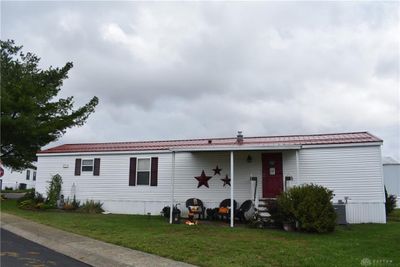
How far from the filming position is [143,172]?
1856 cm

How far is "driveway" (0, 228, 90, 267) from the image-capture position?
25.5ft

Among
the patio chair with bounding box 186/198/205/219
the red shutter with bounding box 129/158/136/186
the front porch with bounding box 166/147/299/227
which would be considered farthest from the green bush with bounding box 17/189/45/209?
the patio chair with bounding box 186/198/205/219

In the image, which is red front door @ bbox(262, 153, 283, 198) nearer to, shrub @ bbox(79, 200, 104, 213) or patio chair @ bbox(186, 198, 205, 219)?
patio chair @ bbox(186, 198, 205, 219)

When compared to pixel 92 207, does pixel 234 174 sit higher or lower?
higher

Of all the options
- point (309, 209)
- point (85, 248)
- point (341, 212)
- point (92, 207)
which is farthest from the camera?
point (92, 207)

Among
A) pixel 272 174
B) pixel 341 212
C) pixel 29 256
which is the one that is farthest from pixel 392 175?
pixel 29 256

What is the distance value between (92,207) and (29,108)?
7.33 metres

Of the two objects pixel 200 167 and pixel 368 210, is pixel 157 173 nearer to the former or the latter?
pixel 200 167

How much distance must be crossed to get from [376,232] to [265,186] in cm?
514

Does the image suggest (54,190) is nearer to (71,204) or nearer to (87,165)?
(71,204)

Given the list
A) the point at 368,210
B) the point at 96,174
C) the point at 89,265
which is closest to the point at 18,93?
the point at 96,174

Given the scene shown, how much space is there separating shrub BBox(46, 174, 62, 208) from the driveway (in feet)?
31.0

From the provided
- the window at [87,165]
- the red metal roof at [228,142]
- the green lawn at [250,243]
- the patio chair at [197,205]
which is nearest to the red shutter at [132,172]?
the red metal roof at [228,142]

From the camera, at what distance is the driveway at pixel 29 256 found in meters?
7.76
